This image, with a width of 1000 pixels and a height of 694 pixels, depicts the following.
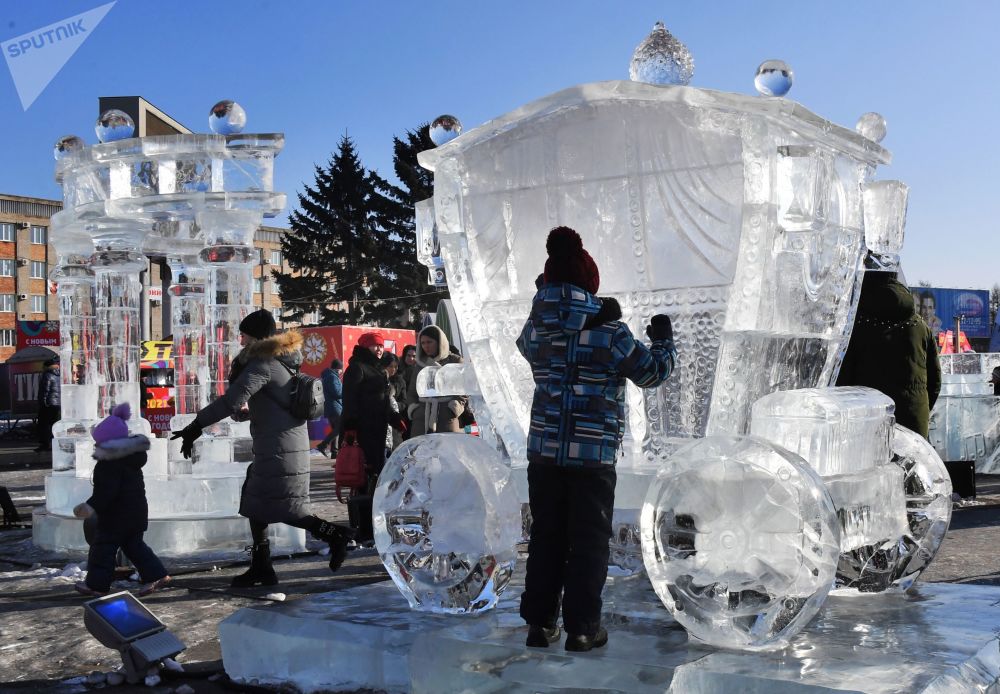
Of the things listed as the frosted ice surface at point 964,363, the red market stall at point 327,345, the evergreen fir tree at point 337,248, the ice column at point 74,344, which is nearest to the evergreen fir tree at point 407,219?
the evergreen fir tree at point 337,248

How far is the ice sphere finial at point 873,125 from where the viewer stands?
4848 millimetres

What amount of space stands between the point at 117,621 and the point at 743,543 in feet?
8.23

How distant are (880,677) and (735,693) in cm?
41

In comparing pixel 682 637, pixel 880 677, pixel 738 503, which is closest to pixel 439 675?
pixel 682 637

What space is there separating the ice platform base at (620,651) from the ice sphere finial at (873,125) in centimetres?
210

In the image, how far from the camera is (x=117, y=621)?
4.09 metres

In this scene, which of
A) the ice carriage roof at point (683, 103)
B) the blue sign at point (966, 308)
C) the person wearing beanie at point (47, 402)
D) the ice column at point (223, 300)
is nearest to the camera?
Answer: the ice carriage roof at point (683, 103)

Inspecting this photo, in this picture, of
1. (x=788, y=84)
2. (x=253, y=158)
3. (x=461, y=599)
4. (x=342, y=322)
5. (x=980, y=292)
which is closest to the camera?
(x=461, y=599)

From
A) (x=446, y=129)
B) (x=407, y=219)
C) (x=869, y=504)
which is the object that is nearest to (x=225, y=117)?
(x=446, y=129)

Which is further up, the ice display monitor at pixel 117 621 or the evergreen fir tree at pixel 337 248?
the evergreen fir tree at pixel 337 248

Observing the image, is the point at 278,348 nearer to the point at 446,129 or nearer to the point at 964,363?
the point at 446,129

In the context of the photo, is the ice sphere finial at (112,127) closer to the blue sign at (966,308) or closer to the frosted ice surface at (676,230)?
the frosted ice surface at (676,230)

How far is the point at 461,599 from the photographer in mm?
3822

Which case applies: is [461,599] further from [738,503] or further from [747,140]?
[747,140]
